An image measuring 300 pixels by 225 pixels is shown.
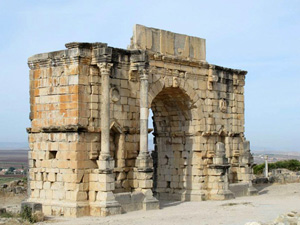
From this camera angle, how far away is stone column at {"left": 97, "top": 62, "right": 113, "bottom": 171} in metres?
15.4

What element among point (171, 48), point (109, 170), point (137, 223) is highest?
point (171, 48)

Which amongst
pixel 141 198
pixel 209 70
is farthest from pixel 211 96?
pixel 141 198

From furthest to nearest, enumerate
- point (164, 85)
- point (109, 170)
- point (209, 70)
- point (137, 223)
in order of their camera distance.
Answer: point (209, 70) < point (164, 85) < point (109, 170) < point (137, 223)

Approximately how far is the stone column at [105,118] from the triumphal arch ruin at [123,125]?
0.03m

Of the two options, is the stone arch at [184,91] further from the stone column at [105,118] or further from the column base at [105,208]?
the column base at [105,208]

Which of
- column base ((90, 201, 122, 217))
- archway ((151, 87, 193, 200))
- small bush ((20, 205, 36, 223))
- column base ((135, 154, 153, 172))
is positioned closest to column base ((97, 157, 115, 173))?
column base ((90, 201, 122, 217))

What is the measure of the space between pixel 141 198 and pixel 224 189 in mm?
4117

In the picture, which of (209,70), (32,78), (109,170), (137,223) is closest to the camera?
(137,223)

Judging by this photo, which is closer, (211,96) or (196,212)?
(196,212)

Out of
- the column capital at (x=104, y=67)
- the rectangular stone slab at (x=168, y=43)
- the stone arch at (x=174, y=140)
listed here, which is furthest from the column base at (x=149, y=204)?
the rectangular stone slab at (x=168, y=43)

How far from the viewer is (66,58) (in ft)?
52.3

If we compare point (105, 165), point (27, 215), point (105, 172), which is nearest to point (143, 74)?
point (105, 165)

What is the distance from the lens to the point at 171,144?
2047cm

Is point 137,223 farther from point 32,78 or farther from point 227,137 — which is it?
point 227,137
